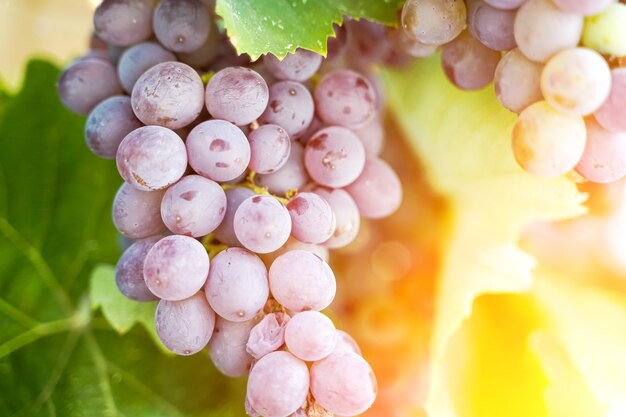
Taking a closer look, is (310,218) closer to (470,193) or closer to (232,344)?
(232,344)

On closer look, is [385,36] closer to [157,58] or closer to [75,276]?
[157,58]

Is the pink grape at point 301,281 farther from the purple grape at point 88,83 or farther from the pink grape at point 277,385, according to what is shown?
the purple grape at point 88,83

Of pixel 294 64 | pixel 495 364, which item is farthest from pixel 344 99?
pixel 495 364

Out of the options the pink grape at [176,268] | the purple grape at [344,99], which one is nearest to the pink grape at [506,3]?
the purple grape at [344,99]

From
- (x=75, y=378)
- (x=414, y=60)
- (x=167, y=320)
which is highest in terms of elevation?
(x=414, y=60)

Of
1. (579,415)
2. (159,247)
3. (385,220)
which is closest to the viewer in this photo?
(159,247)

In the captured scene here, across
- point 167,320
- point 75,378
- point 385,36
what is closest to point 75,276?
point 75,378

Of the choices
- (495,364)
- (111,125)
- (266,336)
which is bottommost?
(495,364)
